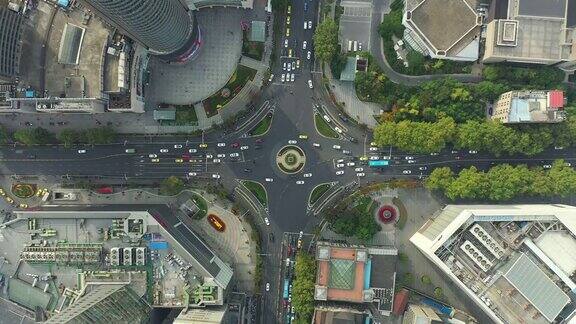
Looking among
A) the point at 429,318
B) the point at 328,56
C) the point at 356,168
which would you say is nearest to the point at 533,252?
the point at 429,318

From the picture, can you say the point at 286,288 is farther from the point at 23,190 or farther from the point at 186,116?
the point at 23,190

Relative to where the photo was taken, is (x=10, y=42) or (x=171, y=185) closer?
(x=10, y=42)

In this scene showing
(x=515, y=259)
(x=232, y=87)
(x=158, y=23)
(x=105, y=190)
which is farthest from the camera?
(x=105, y=190)

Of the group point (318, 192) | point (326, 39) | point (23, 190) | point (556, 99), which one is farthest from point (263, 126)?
point (556, 99)

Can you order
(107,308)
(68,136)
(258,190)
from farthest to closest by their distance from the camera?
(258,190) < (68,136) < (107,308)

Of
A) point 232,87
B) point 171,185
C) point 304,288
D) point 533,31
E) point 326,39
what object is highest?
point 533,31

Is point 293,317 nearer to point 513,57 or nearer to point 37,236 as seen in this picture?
point 37,236

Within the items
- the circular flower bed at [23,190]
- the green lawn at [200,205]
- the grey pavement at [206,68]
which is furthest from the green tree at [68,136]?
the green lawn at [200,205]

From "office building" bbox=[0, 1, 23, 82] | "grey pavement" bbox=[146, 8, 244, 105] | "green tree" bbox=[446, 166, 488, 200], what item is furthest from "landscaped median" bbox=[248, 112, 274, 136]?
"office building" bbox=[0, 1, 23, 82]
